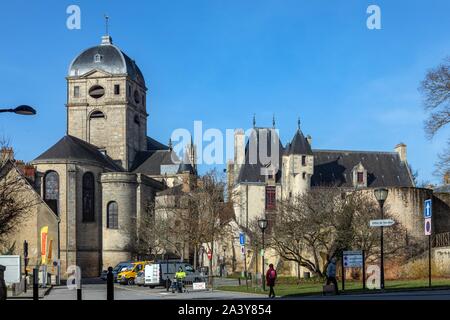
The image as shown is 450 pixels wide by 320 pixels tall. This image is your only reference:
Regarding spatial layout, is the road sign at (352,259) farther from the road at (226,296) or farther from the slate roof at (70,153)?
the slate roof at (70,153)

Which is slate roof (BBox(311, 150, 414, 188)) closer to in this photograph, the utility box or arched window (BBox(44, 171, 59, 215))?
arched window (BBox(44, 171, 59, 215))

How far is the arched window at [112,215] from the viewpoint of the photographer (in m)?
90.2

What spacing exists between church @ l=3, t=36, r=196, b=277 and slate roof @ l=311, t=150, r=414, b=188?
Result: 56.7 ft

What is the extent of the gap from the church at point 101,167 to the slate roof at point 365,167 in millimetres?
17272

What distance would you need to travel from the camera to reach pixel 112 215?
90812 millimetres

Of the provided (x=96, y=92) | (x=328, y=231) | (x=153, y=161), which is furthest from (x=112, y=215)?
(x=328, y=231)

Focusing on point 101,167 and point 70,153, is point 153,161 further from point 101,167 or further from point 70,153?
point 70,153

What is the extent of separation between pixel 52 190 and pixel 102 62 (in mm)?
25651

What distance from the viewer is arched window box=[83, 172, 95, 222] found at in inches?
3509

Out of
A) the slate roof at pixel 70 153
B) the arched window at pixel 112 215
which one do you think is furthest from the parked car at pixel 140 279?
the arched window at pixel 112 215

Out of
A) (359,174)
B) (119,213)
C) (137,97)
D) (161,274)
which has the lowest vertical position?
(161,274)

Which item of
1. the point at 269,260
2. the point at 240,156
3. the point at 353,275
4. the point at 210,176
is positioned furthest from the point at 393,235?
the point at 240,156
